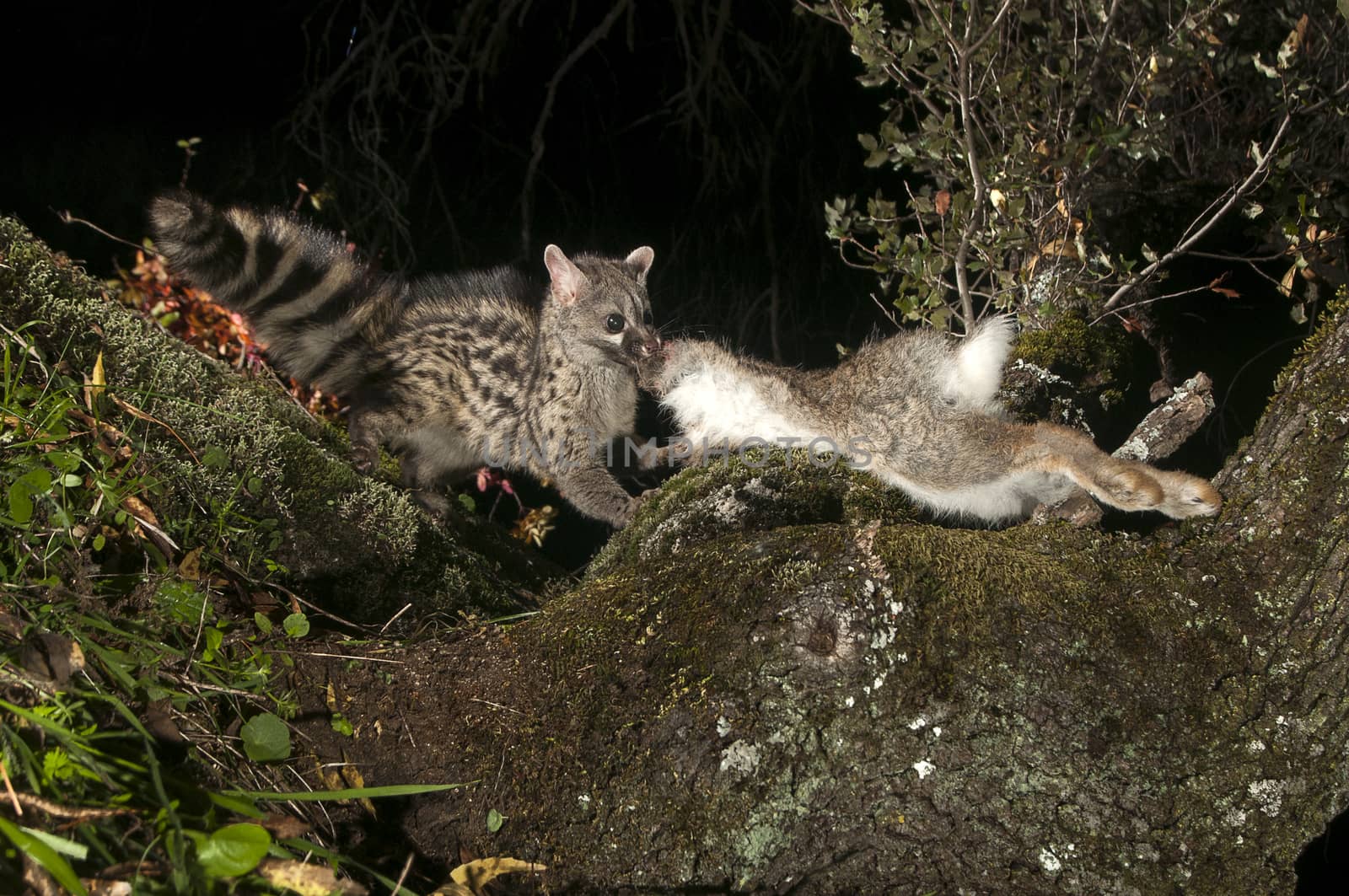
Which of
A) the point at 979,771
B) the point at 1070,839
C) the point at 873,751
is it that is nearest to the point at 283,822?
the point at 873,751

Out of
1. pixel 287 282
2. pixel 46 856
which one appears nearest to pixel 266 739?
pixel 46 856

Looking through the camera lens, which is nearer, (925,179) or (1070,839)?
(1070,839)

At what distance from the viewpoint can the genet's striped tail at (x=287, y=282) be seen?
11.4 feet

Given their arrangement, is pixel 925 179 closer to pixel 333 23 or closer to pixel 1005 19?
pixel 1005 19

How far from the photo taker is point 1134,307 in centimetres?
373

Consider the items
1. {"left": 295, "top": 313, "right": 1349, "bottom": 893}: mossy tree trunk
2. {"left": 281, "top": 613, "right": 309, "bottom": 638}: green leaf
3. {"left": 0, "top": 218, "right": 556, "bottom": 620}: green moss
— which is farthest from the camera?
{"left": 0, "top": 218, "right": 556, "bottom": 620}: green moss

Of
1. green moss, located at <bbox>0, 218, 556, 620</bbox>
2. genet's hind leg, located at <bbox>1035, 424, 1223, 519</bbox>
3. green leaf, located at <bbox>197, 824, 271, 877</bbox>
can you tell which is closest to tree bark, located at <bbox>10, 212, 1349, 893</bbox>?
genet's hind leg, located at <bbox>1035, 424, 1223, 519</bbox>

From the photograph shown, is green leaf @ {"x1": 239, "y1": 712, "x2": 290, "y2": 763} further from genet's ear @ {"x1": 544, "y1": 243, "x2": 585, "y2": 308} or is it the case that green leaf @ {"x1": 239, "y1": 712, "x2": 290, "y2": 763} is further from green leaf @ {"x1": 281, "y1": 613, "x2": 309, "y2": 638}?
genet's ear @ {"x1": 544, "y1": 243, "x2": 585, "y2": 308}

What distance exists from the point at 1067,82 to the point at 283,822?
3684 mm

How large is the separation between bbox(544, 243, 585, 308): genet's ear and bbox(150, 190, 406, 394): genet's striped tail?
0.68m

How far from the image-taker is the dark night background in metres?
4.88

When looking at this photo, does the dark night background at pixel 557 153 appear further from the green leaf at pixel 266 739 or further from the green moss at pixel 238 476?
the green leaf at pixel 266 739

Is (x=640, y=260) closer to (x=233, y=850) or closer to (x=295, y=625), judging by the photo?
(x=295, y=625)

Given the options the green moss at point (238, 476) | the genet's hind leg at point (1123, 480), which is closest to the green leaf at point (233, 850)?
the green moss at point (238, 476)
